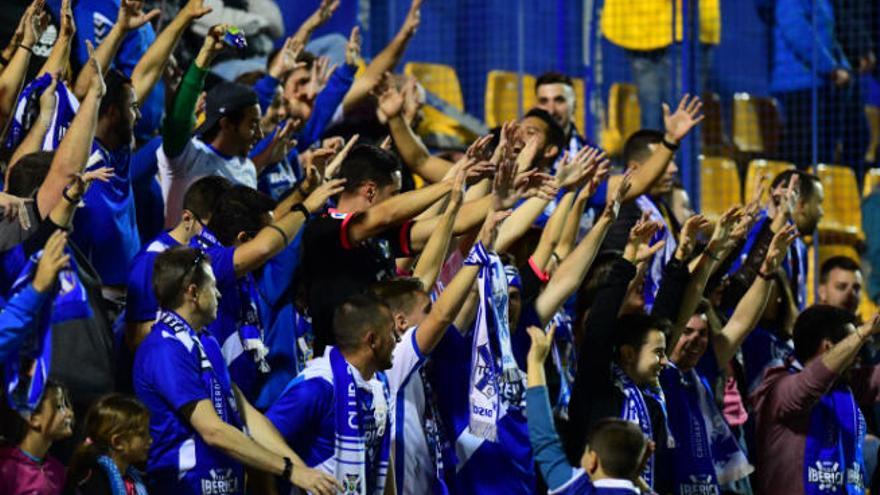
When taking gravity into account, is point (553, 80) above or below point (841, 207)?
above

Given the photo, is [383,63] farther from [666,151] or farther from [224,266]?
[224,266]

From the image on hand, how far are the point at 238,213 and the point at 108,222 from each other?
514 mm

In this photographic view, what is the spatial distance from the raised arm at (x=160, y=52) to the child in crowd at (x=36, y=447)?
2.17m

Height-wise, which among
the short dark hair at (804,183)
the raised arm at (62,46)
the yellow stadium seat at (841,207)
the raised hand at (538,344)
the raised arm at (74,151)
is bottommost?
the yellow stadium seat at (841,207)

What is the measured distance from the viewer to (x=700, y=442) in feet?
24.6

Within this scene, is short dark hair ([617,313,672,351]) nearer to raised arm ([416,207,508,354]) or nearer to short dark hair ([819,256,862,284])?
raised arm ([416,207,508,354])

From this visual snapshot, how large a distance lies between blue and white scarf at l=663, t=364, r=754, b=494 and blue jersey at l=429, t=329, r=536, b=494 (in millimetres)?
1148

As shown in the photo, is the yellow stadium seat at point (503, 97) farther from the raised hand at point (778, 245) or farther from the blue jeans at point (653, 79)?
the raised hand at point (778, 245)

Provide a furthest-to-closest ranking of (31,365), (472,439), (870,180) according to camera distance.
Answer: (870,180), (472,439), (31,365)

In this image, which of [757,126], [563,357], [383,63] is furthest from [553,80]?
[757,126]

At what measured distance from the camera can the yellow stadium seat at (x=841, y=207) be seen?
38.8 ft

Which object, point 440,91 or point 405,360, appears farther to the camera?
point 440,91

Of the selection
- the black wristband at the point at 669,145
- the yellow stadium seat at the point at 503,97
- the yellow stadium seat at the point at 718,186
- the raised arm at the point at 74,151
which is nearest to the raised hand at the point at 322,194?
the raised arm at the point at 74,151

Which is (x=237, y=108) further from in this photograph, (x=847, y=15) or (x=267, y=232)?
(x=847, y=15)
